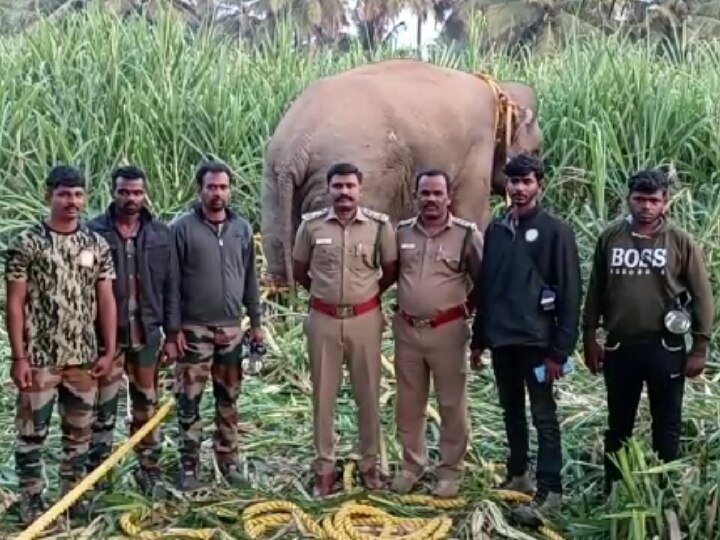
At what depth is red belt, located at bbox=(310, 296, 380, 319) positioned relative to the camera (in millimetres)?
4527

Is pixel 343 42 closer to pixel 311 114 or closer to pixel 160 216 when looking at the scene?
pixel 160 216

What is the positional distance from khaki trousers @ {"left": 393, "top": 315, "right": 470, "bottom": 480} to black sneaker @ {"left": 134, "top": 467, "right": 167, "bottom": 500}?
1008 mm

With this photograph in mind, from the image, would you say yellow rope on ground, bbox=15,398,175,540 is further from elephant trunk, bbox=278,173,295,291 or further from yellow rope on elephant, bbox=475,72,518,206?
yellow rope on elephant, bbox=475,72,518,206

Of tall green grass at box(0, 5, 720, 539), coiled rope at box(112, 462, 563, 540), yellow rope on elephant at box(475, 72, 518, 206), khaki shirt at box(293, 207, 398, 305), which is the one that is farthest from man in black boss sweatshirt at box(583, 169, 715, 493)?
yellow rope on elephant at box(475, 72, 518, 206)

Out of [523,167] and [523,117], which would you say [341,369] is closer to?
[523,167]

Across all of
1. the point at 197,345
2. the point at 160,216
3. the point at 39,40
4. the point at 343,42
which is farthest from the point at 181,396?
the point at 343,42

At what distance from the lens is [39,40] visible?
9.37 m

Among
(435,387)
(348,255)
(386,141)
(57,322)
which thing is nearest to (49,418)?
(57,322)

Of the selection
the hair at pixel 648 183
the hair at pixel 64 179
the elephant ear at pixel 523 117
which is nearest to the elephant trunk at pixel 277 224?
the elephant ear at pixel 523 117

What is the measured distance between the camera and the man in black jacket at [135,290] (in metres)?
4.31

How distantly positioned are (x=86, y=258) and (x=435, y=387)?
4.94 ft

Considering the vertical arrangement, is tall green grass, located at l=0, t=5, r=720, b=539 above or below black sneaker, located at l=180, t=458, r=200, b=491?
above

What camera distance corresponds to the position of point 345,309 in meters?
4.52

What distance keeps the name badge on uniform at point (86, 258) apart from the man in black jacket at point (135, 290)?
0.23 meters
